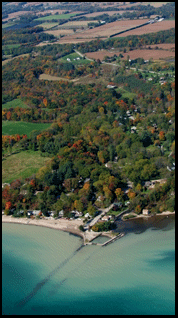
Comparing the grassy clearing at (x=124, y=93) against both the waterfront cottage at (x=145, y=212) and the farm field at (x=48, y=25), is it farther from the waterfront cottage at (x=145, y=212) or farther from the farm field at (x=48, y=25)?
the farm field at (x=48, y=25)

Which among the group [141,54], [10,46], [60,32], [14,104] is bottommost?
[14,104]

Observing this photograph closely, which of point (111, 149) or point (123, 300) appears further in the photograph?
point (111, 149)

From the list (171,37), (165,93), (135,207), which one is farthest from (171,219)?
(171,37)

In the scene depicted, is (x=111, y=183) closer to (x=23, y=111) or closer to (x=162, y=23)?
(x=23, y=111)

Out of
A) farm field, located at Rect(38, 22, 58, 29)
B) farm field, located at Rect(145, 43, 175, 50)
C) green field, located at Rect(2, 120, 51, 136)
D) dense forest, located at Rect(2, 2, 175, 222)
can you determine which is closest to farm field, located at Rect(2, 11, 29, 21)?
farm field, located at Rect(38, 22, 58, 29)

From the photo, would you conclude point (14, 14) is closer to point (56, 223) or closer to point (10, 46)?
point (10, 46)

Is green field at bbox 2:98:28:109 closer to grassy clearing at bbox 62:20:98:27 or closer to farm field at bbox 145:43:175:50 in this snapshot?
farm field at bbox 145:43:175:50

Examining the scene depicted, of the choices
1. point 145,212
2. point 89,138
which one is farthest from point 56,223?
point 89,138
